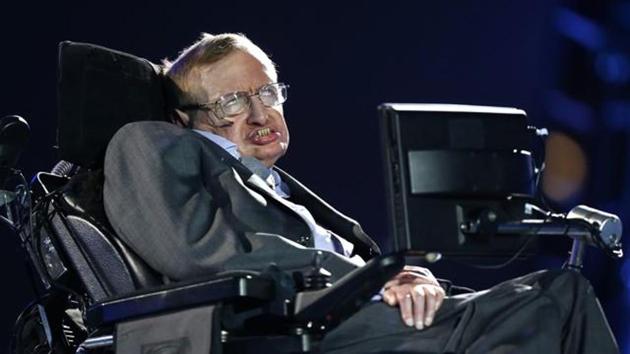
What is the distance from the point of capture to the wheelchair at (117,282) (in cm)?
207

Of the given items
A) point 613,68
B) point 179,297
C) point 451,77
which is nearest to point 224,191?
point 179,297

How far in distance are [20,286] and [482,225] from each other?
1.98m

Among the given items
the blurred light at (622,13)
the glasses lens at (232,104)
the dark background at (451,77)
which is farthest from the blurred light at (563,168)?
the glasses lens at (232,104)

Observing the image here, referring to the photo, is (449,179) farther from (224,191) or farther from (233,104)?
(233,104)

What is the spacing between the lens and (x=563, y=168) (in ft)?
13.7

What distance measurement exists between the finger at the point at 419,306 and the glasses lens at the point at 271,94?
865 mm

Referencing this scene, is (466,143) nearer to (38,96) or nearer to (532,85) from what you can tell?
(38,96)

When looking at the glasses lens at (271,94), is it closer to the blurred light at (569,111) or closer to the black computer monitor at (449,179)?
the black computer monitor at (449,179)

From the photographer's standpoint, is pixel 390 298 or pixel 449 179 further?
pixel 390 298

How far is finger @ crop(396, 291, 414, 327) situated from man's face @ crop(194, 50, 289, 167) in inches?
30.2

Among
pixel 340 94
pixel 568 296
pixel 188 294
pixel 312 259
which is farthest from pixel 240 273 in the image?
pixel 340 94

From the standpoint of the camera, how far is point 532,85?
13.8ft

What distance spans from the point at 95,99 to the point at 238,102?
369mm

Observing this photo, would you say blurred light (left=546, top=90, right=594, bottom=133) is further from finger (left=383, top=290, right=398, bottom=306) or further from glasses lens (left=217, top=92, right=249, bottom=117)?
finger (left=383, top=290, right=398, bottom=306)
